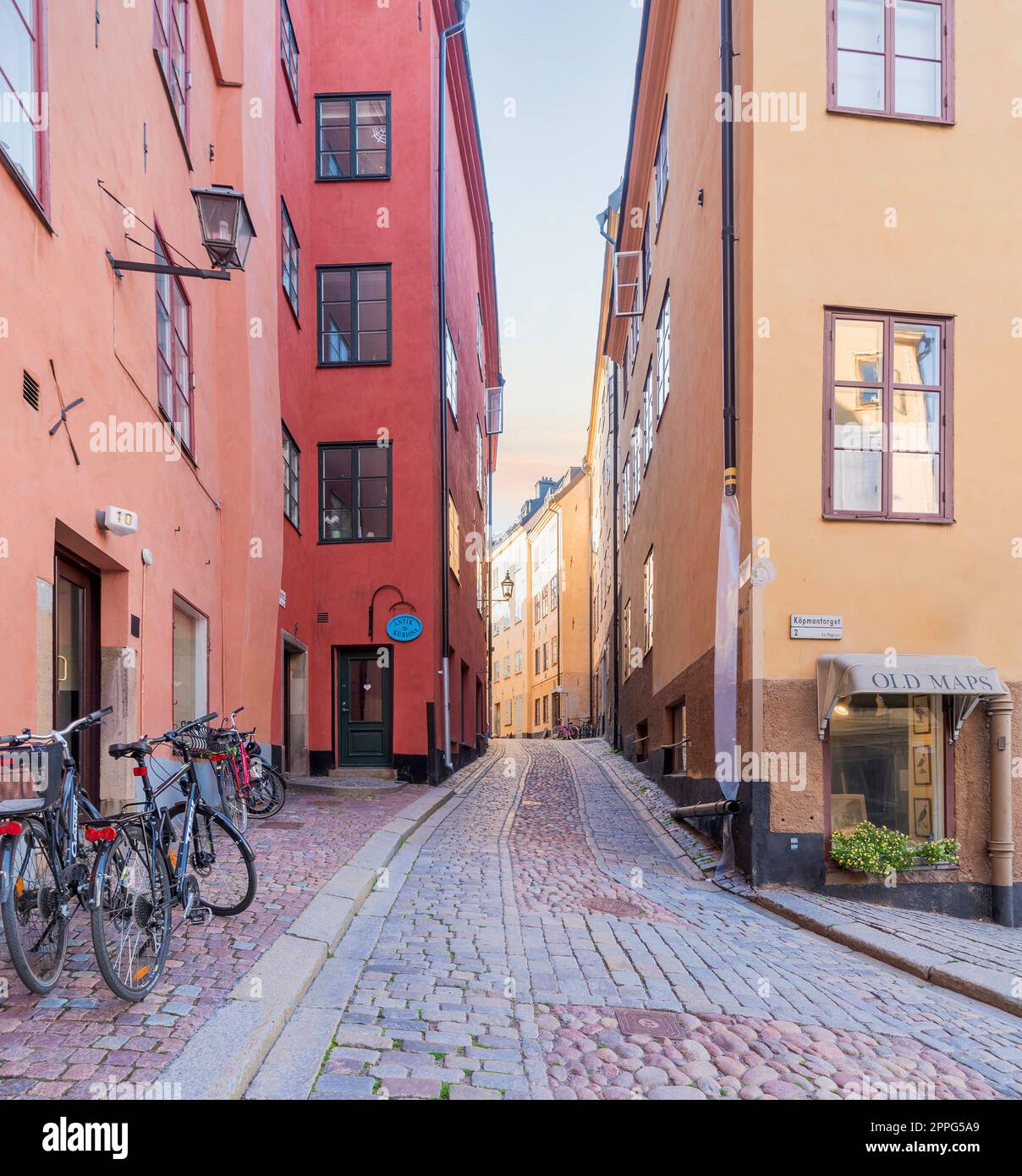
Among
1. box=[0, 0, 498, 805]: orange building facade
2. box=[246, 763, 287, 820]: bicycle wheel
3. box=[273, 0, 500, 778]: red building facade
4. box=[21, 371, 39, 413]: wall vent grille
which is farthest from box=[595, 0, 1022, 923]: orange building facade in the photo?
box=[273, 0, 500, 778]: red building facade

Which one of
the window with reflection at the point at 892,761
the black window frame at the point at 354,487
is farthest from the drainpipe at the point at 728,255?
the black window frame at the point at 354,487

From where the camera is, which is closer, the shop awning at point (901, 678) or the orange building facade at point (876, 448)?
the shop awning at point (901, 678)

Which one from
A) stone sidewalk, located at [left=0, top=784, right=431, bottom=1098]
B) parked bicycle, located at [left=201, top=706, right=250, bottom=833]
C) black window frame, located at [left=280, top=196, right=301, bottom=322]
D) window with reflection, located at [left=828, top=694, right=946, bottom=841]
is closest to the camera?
stone sidewalk, located at [left=0, top=784, right=431, bottom=1098]

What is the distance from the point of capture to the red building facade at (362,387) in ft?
52.8

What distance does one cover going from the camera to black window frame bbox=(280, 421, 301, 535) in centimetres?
1512

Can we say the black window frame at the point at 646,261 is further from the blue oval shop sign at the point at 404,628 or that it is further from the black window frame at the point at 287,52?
the blue oval shop sign at the point at 404,628

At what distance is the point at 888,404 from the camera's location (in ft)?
30.5

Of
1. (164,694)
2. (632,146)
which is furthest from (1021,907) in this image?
(632,146)

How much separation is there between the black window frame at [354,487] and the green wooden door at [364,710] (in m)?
1.75

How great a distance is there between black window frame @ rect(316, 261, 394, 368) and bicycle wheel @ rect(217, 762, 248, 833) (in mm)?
8818

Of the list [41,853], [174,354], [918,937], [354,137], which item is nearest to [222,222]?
[174,354]

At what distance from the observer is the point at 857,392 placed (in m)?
9.31

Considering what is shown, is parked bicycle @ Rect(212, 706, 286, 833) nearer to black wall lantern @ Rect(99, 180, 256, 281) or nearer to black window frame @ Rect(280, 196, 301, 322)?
black wall lantern @ Rect(99, 180, 256, 281)

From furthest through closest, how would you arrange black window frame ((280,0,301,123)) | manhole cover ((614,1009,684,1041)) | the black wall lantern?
black window frame ((280,0,301,123))
the black wall lantern
manhole cover ((614,1009,684,1041))
